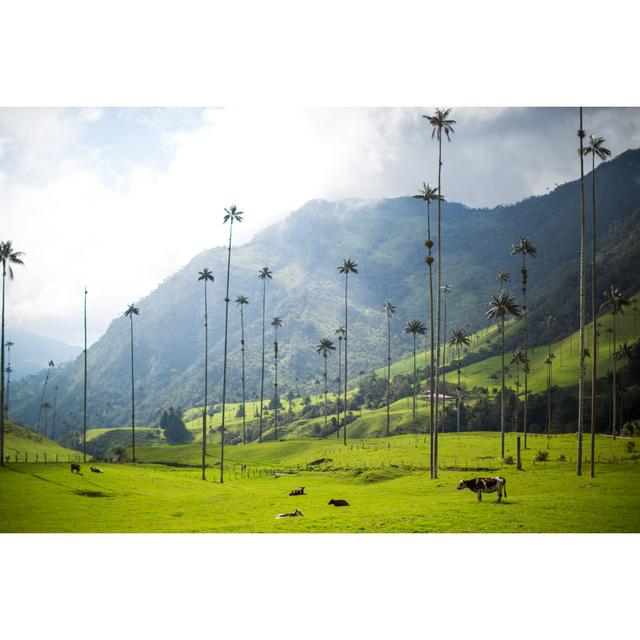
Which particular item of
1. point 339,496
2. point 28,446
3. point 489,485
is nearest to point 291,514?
point 339,496

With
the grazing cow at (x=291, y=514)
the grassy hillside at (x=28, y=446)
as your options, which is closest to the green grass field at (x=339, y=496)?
the grazing cow at (x=291, y=514)

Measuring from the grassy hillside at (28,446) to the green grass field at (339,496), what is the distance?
3145 cm

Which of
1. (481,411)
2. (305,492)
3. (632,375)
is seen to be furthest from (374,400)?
(305,492)

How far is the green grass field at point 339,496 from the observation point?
23594 mm

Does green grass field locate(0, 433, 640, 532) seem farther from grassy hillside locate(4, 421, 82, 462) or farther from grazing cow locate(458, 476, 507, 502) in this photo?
grassy hillside locate(4, 421, 82, 462)

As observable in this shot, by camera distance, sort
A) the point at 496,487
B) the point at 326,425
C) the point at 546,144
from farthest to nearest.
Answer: the point at 326,425, the point at 546,144, the point at 496,487

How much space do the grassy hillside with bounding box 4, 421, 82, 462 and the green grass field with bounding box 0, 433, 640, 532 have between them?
31.5m

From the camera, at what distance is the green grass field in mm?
23594

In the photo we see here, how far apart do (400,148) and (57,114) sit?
22.5 meters

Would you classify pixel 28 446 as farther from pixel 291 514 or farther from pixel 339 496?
pixel 291 514

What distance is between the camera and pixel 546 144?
114 feet

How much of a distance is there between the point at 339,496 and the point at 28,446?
60.0 m
